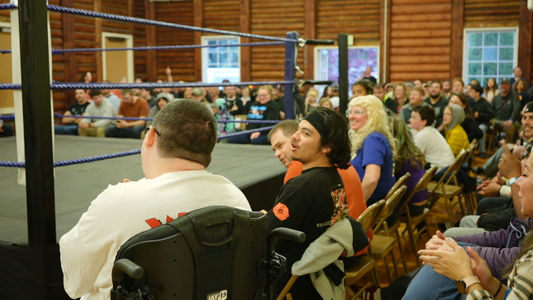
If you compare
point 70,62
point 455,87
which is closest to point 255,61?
point 70,62

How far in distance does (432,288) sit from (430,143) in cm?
280

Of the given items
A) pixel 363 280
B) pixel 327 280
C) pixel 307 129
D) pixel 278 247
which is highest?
pixel 307 129

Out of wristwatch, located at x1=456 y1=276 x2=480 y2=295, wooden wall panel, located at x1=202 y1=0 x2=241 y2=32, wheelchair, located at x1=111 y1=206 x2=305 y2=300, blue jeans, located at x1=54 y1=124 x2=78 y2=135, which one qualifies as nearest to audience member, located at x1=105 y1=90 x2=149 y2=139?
blue jeans, located at x1=54 y1=124 x2=78 y2=135

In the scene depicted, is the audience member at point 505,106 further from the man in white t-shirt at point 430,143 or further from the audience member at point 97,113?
the audience member at point 97,113

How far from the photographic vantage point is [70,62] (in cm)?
973

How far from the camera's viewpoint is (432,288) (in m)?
1.84

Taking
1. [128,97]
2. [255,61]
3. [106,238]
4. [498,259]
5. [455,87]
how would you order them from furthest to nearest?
[255,61] → [455,87] → [128,97] → [498,259] → [106,238]

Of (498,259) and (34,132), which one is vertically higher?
(34,132)

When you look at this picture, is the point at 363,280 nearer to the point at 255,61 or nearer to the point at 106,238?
the point at 106,238

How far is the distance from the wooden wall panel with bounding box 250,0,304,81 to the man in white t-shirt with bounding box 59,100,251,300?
9522 mm

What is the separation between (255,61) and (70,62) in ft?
11.8

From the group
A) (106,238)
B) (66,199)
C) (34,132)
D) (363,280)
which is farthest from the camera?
(363,280)

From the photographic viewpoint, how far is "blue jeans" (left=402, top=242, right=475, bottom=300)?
5.93ft

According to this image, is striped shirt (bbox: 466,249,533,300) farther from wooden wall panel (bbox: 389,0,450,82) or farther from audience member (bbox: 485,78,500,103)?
wooden wall panel (bbox: 389,0,450,82)
